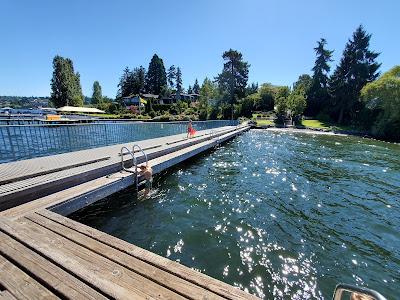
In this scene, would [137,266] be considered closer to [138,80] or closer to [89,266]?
[89,266]

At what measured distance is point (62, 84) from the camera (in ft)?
187

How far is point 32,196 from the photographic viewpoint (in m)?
5.52

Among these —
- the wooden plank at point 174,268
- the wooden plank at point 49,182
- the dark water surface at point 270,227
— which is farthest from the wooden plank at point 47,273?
the dark water surface at point 270,227

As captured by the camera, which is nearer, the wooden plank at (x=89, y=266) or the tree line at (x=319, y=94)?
the wooden plank at (x=89, y=266)

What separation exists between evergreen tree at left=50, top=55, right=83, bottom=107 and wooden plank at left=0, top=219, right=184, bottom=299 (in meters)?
62.3

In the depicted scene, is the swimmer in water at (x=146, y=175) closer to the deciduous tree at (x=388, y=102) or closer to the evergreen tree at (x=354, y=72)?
the deciduous tree at (x=388, y=102)

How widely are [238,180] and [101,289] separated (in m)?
8.73

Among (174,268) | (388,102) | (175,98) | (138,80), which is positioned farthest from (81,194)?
(138,80)

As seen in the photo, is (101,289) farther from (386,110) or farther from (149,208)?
(386,110)

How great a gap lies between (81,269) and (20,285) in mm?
595

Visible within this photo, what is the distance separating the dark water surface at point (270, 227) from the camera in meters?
4.70

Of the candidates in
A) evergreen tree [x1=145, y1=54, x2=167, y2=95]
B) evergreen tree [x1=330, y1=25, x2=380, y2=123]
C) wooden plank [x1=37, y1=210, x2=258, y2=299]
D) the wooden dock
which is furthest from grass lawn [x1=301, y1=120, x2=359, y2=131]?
evergreen tree [x1=145, y1=54, x2=167, y2=95]

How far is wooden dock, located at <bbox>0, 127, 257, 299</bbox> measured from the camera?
254cm

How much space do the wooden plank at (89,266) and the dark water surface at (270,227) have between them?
215 cm
